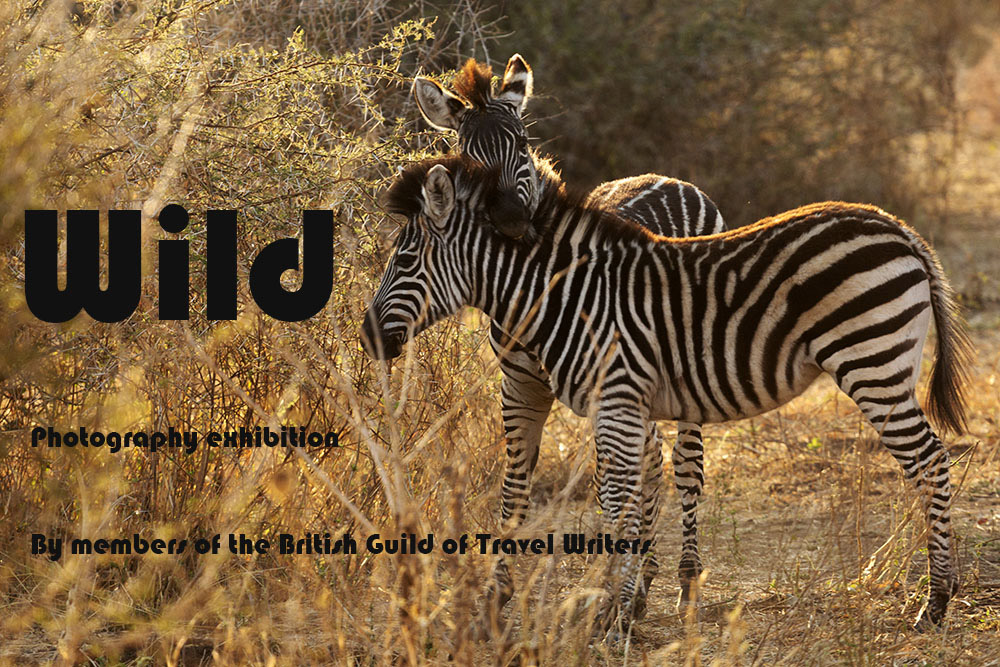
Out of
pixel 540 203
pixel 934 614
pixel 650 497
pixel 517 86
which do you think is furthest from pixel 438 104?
pixel 934 614

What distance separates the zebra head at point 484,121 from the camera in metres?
6.05

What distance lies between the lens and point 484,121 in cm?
625

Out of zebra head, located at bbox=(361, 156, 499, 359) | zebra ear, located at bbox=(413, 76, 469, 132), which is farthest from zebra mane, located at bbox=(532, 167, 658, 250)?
zebra ear, located at bbox=(413, 76, 469, 132)

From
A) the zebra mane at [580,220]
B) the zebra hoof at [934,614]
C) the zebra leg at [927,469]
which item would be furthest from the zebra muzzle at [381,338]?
the zebra hoof at [934,614]

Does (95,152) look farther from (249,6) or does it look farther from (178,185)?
(249,6)

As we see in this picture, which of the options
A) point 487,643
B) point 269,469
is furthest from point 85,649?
point 487,643

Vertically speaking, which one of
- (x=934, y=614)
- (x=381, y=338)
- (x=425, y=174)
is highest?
(x=425, y=174)

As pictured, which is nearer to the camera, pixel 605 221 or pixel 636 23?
pixel 605 221

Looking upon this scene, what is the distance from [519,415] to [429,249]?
895 millimetres

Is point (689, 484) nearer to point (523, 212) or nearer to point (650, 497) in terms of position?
point (650, 497)

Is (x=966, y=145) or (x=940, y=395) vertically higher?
(x=966, y=145)

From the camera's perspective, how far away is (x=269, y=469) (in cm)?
501

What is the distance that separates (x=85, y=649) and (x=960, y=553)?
3.90m

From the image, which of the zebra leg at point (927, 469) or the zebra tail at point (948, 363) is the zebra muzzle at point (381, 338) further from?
the zebra tail at point (948, 363)
